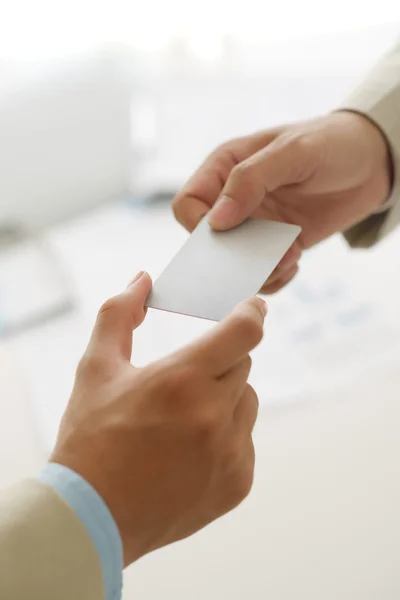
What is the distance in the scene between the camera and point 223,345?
428 mm

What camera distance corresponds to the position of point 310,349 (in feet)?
2.86

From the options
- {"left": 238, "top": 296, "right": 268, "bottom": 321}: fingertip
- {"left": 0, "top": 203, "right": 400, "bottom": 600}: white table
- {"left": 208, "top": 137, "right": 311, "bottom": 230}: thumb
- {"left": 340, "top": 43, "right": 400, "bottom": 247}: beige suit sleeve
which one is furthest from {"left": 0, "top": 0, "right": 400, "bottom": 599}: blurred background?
{"left": 238, "top": 296, "right": 268, "bottom": 321}: fingertip

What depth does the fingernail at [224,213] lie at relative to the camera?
60 centimetres

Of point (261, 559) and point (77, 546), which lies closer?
point (77, 546)

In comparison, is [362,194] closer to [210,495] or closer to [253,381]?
[253,381]

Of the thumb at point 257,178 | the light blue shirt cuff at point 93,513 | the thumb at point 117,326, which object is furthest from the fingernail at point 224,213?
the light blue shirt cuff at point 93,513

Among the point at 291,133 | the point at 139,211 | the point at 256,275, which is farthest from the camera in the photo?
the point at 139,211

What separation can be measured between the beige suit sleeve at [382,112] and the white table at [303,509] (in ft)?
0.53

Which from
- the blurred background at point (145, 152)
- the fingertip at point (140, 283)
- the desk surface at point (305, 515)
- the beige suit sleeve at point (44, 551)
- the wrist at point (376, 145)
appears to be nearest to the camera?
the beige suit sleeve at point (44, 551)

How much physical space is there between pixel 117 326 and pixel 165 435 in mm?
93

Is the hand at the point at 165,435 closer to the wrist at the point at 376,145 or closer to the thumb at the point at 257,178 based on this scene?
the thumb at the point at 257,178

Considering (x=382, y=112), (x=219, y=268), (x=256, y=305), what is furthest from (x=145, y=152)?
(x=256, y=305)

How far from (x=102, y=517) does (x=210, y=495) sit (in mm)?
74

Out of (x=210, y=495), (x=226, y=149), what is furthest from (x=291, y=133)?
(x=210, y=495)
